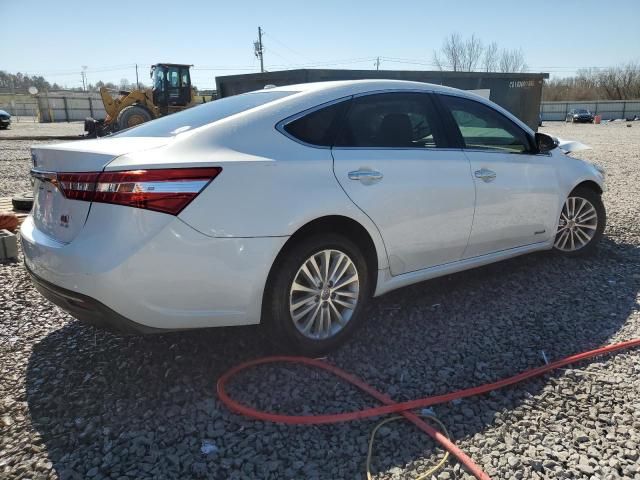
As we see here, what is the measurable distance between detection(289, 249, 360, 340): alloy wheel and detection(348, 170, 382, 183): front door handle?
460 millimetres

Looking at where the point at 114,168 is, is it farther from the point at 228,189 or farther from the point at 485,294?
the point at 485,294

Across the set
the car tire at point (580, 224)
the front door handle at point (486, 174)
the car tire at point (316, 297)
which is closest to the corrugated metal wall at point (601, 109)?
the car tire at point (580, 224)

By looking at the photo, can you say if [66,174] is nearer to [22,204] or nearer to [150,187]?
[150,187]

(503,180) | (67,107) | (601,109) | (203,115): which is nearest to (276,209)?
(203,115)

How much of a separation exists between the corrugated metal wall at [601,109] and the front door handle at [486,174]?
59.6m

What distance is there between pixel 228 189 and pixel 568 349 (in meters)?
2.32

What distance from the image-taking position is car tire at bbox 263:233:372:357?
9.46 ft

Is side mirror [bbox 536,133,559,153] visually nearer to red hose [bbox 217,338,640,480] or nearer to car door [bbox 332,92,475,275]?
car door [bbox 332,92,475,275]

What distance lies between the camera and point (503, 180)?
13.1 feet

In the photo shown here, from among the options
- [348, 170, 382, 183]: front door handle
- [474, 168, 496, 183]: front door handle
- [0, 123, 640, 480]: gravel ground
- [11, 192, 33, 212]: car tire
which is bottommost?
[0, 123, 640, 480]: gravel ground

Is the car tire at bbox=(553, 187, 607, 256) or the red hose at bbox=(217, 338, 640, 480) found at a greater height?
the car tire at bbox=(553, 187, 607, 256)

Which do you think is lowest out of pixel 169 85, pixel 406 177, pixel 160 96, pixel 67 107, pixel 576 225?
pixel 576 225

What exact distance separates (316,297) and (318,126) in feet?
3.36

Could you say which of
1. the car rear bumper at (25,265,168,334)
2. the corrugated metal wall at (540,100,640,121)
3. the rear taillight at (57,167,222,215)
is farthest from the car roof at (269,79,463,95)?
the corrugated metal wall at (540,100,640,121)
